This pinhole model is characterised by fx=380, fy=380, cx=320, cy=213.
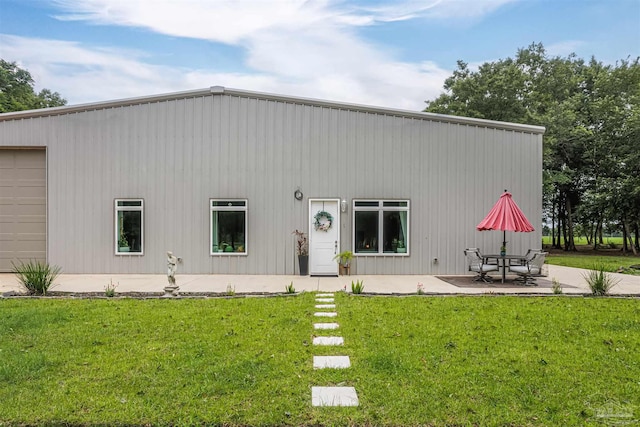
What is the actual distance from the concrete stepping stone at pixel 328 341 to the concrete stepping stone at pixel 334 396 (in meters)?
1.09

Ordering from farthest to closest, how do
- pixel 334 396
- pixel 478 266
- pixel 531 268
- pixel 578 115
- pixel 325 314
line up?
pixel 578 115 → pixel 478 266 → pixel 531 268 → pixel 325 314 → pixel 334 396

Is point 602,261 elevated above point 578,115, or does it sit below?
below

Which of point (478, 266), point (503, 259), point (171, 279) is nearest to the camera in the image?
point (171, 279)

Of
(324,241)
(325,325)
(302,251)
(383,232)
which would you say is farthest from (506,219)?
(325,325)

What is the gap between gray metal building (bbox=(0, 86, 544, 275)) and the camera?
9.75 metres

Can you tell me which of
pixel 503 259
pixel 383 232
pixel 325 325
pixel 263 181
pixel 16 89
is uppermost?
pixel 16 89

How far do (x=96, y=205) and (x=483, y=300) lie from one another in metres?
9.36

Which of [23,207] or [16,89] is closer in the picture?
[23,207]

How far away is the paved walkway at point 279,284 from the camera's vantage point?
24.1ft

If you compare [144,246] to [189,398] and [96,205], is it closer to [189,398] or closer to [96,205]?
[96,205]

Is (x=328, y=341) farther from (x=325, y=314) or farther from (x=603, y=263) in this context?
(x=603, y=263)

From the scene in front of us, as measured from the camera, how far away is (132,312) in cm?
536

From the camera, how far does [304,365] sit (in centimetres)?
341

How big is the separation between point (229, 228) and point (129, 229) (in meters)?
2.58
